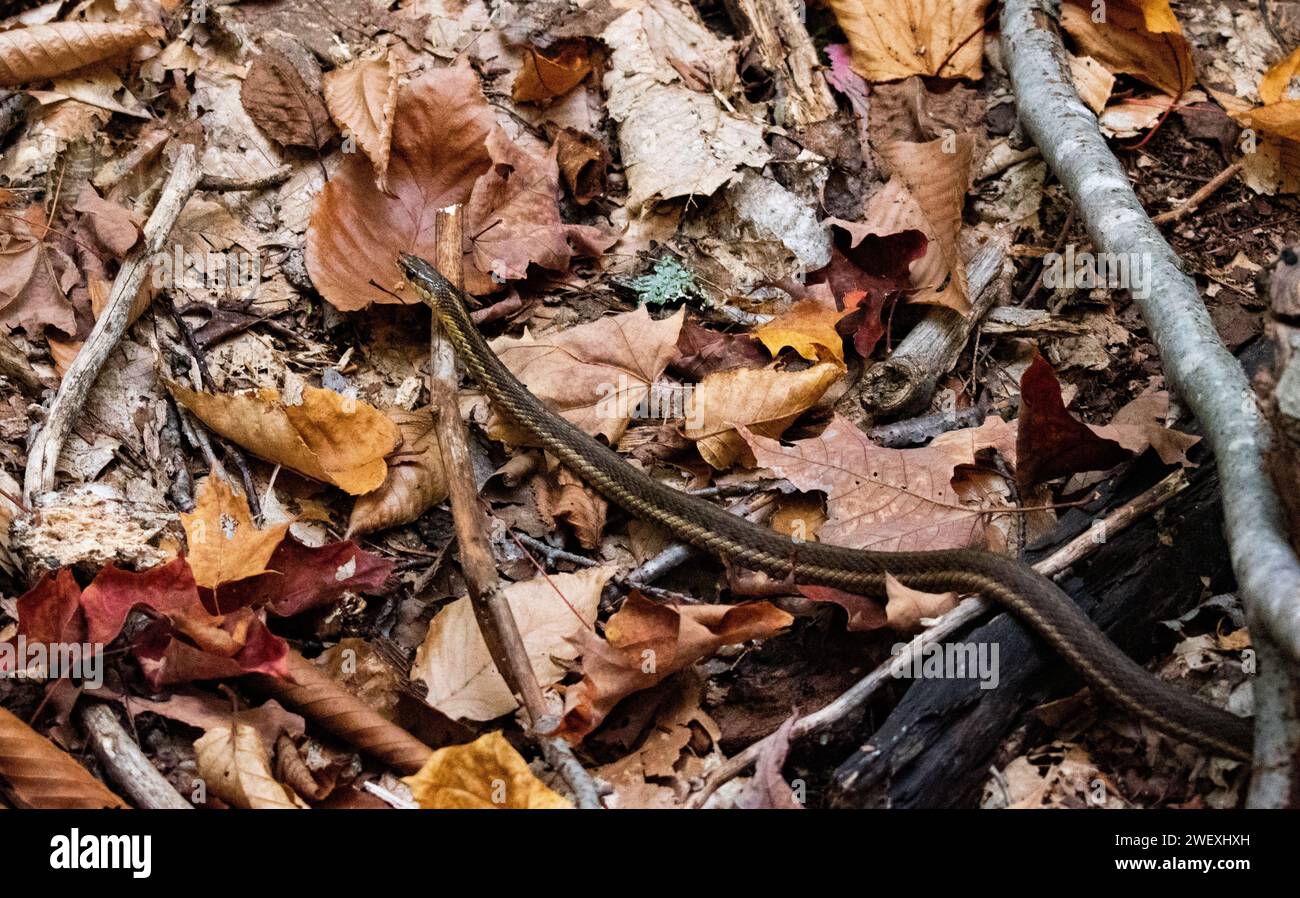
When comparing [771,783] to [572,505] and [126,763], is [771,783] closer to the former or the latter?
[572,505]

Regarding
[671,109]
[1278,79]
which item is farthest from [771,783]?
[1278,79]

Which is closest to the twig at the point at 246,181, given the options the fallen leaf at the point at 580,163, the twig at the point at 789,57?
the fallen leaf at the point at 580,163

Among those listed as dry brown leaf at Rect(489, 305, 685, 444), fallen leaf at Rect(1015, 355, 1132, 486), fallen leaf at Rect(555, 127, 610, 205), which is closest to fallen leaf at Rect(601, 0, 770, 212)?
fallen leaf at Rect(555, 127, 610, 205)

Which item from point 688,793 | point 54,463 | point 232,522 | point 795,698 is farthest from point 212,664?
point 795,698

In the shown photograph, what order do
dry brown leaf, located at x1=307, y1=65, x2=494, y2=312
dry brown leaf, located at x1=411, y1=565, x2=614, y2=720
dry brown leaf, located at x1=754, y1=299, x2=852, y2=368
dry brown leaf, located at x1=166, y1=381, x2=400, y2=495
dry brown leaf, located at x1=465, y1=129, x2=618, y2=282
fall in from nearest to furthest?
dry brown leaf, located at x1=411, y1=565, x2=614, y2=720 → dry brown leaf, located at x1=166, y1=381, x2=400, y2=495 → dry brown leaf, located at x1=754, y1=299, x2=852, y2=368 → dry brown leaf, located at x1=307, y1=65, x2=494, y2=312 → dry brown leaf, located at x1=465, y1=129, x2=618, y2=282

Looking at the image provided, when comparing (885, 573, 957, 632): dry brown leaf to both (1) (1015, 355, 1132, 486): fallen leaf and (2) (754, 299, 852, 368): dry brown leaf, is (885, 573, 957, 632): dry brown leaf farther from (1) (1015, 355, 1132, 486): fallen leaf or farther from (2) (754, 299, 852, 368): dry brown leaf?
(2) (754, 299, 852, 368): dry brown leaf

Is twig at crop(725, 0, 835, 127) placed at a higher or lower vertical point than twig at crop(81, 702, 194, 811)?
higher
